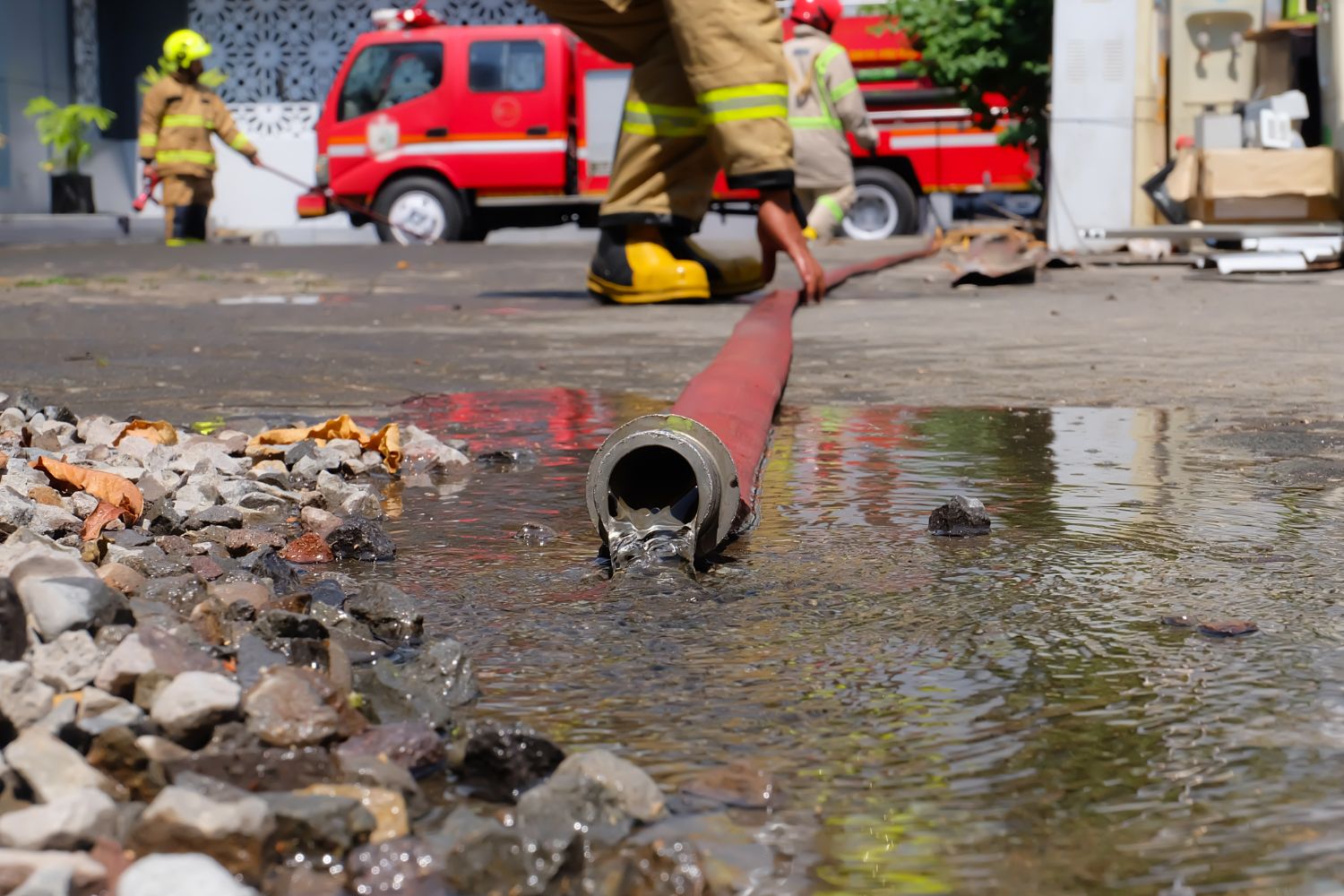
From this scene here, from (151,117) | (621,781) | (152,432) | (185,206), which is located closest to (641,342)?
(152,432)

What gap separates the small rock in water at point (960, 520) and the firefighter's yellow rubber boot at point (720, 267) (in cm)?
367

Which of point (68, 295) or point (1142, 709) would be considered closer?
point (1142, 709)

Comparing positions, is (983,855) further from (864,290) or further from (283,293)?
(283,293)

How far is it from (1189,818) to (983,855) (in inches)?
6.6

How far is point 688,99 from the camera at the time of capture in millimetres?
5469

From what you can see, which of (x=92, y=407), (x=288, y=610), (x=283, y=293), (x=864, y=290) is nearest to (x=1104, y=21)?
(x=864, y=290)

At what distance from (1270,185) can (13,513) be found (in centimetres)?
756

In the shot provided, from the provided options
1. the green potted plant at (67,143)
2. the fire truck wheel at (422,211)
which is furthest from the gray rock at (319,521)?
the green potted plant at (67,143)

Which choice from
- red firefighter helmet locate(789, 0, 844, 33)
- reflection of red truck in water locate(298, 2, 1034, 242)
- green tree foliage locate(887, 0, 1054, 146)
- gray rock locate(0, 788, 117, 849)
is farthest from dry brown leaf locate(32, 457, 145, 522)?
reflection of red truck in water locate(298, 2, 1034, 242)

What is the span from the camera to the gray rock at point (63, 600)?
A: 4.89 ft

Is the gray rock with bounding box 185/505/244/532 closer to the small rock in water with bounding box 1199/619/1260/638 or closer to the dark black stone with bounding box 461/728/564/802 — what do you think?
the dark black stone with bounding box 461/728/564/802

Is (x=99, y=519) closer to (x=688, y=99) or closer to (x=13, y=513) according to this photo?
(x=13, y=513)

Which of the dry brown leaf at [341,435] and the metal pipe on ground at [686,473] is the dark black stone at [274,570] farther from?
the dry brown leaf at [341,435]

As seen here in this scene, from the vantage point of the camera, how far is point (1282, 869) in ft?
3.70
